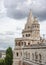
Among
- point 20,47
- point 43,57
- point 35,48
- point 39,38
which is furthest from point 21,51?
point 43,57

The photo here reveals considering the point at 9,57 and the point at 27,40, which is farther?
the point at 9,57

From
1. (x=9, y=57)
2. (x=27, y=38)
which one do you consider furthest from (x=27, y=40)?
(x=9, y=57)

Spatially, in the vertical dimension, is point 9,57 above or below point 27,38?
below

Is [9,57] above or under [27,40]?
under

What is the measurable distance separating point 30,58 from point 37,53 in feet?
28.9

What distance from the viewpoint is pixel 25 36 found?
72.9m

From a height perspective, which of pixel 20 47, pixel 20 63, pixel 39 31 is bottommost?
pixel 20 63

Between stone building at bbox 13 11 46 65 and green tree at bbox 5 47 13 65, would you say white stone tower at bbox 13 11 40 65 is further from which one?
green tree at bbox 5 47 13 65

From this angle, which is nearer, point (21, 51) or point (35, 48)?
point (35, 48)

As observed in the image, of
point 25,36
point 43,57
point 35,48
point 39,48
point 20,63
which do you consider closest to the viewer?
point 43,57

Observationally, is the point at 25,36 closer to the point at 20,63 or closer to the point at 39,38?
the point at 39,38

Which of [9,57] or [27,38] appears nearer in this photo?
[27,38]

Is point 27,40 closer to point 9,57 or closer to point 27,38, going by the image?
point 27,38

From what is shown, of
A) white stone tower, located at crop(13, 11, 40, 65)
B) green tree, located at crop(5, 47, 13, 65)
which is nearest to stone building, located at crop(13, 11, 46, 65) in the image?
white stone tower, located at crop(13, 11, 40, 65)
